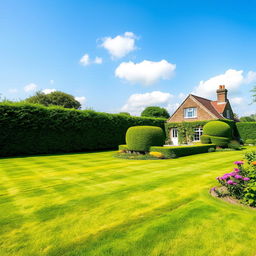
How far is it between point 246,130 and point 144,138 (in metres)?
21.4

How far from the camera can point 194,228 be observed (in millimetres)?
3104

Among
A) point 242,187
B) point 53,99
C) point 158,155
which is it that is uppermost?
point 53,99

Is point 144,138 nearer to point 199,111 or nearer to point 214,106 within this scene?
point 199,111

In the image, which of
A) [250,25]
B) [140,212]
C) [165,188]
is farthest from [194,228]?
[250,25]

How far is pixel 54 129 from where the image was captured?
57.4 feet

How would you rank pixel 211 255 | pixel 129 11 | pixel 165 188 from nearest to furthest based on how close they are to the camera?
pixel 211 255 → pixel 165 188 → pixel 129 11

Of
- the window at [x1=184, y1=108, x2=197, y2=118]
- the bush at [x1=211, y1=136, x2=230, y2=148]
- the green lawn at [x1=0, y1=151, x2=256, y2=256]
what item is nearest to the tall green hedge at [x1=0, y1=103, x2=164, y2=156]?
the bush at [x1=211, y1=136, x2=230, y2=148]

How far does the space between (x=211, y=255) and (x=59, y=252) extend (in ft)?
7.42

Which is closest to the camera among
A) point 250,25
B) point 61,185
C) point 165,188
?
point 165,188

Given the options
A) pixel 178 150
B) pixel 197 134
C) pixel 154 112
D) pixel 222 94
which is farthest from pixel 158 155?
pixel 154 112

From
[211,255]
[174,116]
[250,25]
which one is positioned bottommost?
[211,255]

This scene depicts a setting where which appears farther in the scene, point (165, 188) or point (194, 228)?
point (165, 188)

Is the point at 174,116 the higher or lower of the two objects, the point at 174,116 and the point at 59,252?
the higher

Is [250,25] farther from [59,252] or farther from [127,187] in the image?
[59,252]
